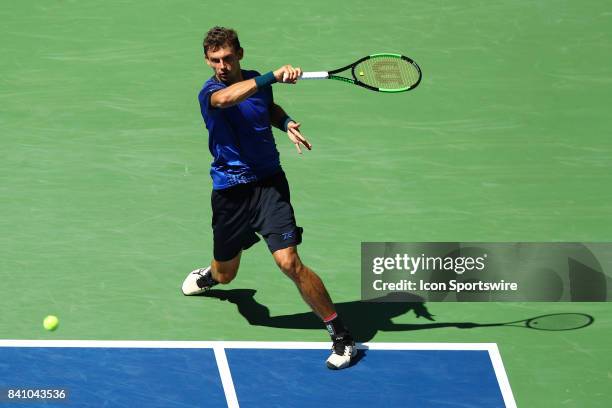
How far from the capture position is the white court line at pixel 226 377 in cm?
961

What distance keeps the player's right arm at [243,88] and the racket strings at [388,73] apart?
1.32 m

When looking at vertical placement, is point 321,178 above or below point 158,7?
below

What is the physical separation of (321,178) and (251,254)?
127cm

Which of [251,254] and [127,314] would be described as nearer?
[127,314]

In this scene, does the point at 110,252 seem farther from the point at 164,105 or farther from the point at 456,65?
the point at 456,65

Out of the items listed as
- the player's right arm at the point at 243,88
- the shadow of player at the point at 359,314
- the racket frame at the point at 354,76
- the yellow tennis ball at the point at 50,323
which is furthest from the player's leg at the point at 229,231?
the yellow tennis ball at the point at 50,323

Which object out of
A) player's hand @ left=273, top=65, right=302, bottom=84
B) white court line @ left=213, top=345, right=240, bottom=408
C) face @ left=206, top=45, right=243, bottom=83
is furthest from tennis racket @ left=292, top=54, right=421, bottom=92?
white court line @ left=213, top=345, right=240, bottom=408

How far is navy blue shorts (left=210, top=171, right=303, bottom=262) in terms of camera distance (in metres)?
9.98

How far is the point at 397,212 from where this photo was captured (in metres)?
12.0

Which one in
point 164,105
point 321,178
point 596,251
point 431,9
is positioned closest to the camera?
point 596,251

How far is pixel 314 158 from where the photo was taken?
12812mm

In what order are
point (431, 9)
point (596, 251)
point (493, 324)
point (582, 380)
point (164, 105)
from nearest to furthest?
point (582, 380), point (493, 324), point (596, 251), point (164, 105), point (431, 9)

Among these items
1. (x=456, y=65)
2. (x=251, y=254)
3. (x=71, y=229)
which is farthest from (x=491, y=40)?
(x=71, y=229)

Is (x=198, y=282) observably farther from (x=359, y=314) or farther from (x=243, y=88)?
(x=243, y=88)
